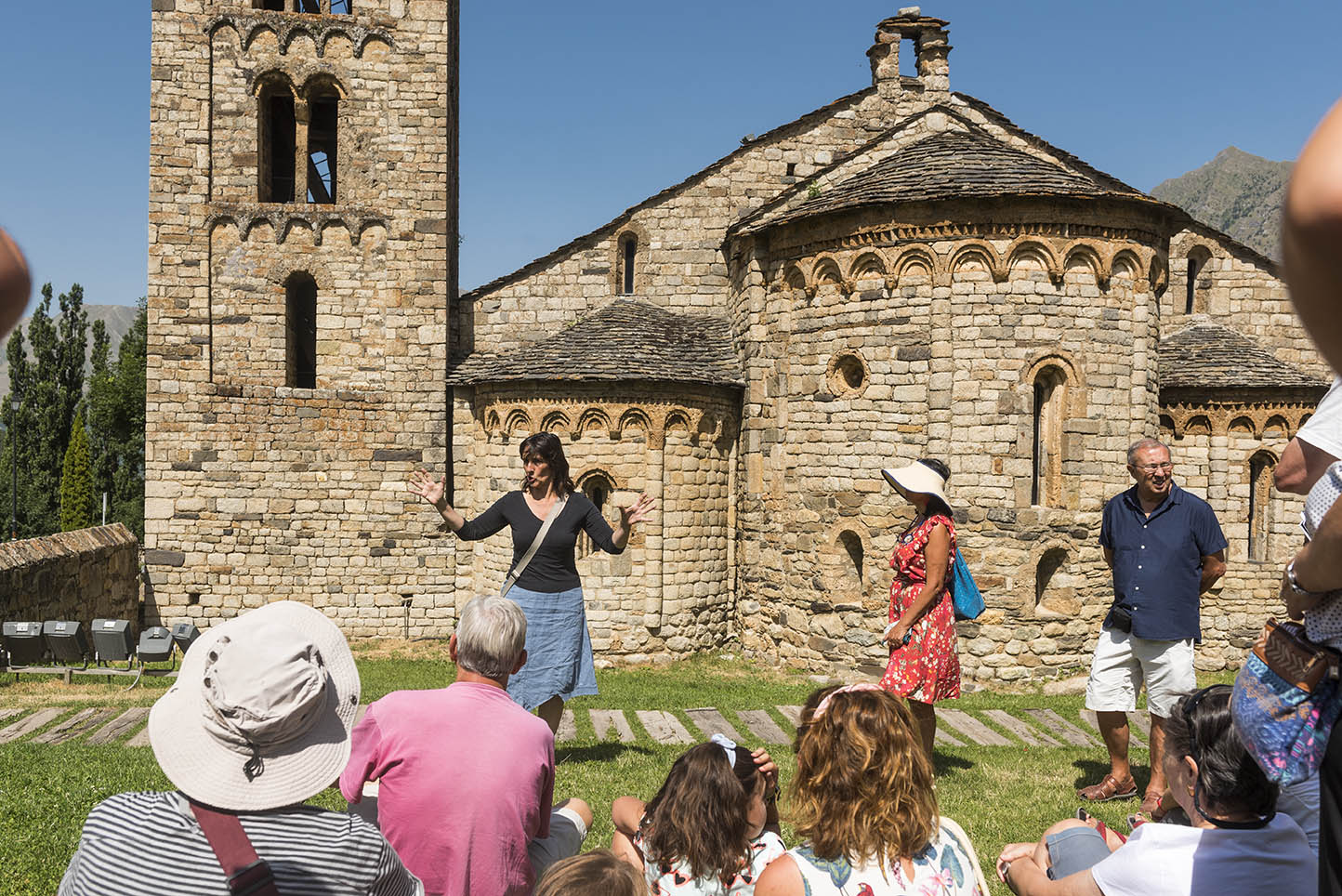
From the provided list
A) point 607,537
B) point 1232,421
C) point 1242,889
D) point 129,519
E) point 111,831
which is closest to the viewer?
point 111,831

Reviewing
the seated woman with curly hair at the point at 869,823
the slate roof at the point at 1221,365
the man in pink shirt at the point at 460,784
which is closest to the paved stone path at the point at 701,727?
the man in pink shirt at the point at 460,784

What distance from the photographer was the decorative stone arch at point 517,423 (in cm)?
1300

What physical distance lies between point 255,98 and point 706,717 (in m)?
12.0

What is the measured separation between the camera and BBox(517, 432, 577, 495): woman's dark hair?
5512 mm

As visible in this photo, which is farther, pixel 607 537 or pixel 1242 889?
pixel 607 537

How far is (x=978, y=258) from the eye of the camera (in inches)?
426

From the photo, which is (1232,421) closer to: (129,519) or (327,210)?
(327,210)

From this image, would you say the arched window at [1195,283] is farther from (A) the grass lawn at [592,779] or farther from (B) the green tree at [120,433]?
(B) the green tree at [120,433]

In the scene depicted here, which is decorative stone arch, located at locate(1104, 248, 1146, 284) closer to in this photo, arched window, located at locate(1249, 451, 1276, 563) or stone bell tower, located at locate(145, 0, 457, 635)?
arched window, located at locate(1249, 451, 1276, 563)

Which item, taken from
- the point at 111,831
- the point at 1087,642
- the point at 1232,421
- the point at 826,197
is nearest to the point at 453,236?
the point at 826,197

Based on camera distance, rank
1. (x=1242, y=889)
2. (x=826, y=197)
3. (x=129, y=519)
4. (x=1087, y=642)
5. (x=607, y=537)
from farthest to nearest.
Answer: (x=129, y=519)
(x=826, y=197)
(x=1087, y=642)
(x=607, y=537)
(x=1242, y=889)

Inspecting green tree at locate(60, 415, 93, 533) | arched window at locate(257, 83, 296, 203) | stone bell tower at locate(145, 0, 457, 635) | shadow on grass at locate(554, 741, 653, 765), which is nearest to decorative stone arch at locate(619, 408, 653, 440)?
stone bell tower at locate(145, 0, 457, 635)

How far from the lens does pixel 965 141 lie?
12086 millimetres

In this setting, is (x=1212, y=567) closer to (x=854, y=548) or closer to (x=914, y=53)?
(x=854, y=548)
